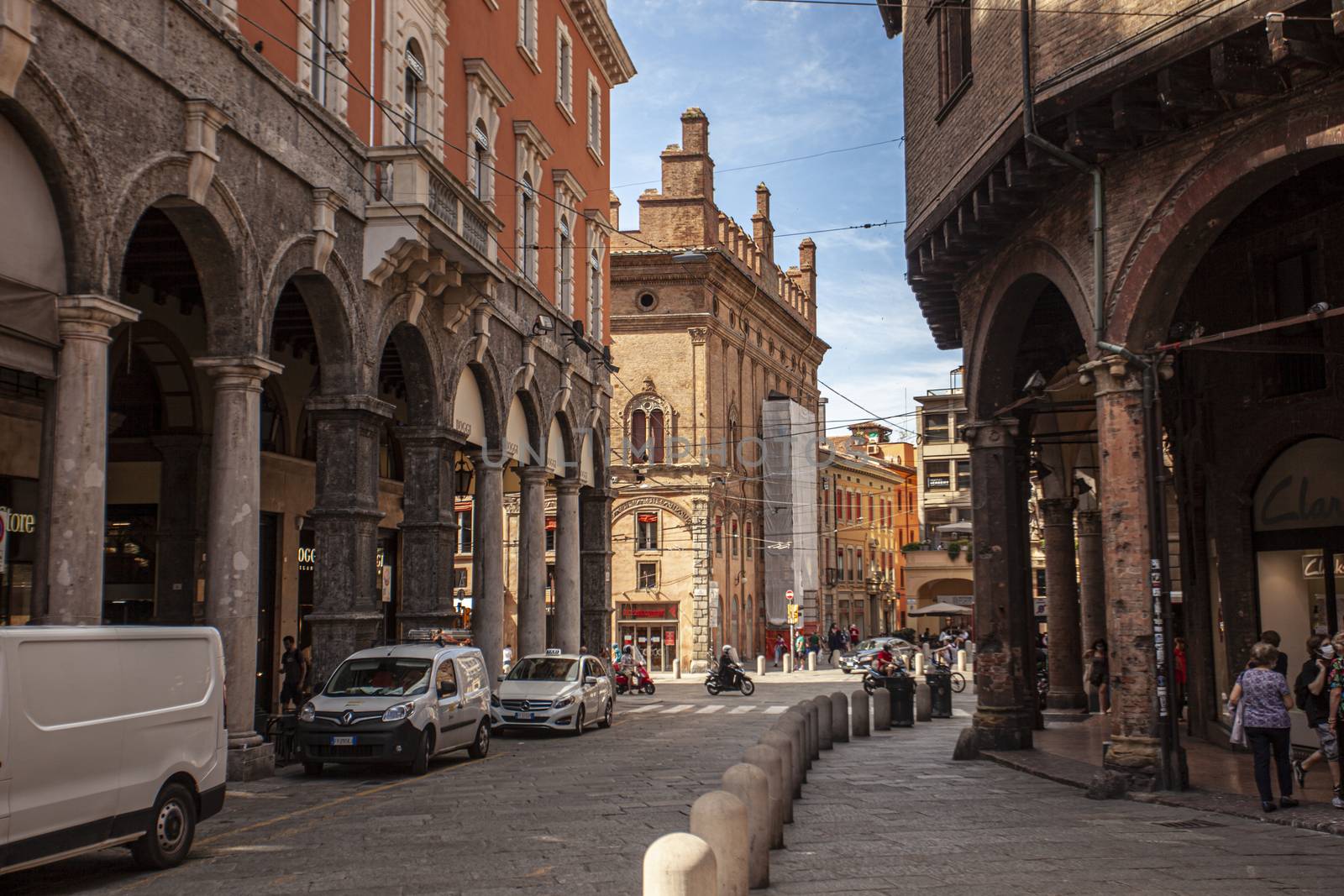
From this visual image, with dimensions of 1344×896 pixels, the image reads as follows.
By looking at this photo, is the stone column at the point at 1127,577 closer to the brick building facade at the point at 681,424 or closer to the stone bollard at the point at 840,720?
the stone bollard at the point at 840,720

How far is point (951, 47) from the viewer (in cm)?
1888

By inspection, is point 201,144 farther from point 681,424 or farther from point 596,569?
point 681,424

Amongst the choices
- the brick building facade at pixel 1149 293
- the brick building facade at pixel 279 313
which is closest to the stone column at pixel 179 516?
the brick building facade at pixel 279 313

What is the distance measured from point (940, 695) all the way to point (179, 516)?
15778 millimetres

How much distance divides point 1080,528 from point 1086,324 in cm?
1445

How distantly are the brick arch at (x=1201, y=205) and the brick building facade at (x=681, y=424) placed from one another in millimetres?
35503

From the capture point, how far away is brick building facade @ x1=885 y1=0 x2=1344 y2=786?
12648 millimetres

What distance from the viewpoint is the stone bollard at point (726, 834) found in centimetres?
740

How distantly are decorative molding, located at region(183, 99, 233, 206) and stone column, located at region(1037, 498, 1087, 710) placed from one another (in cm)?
1727

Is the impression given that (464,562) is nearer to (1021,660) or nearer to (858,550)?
(858,550)

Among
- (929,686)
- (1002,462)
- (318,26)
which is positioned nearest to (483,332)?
(318,26)

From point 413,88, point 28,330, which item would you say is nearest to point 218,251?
point 28,330

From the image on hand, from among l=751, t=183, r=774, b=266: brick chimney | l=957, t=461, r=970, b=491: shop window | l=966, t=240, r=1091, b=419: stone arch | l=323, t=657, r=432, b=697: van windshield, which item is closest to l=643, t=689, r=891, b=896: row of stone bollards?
l=323, t=657, r=432, b=697: van windshield

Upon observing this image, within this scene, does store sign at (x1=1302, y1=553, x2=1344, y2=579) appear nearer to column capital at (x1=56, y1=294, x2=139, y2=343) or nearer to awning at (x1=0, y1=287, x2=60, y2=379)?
column capital at (x1=56, y1=294, x2=139, y2=343)
